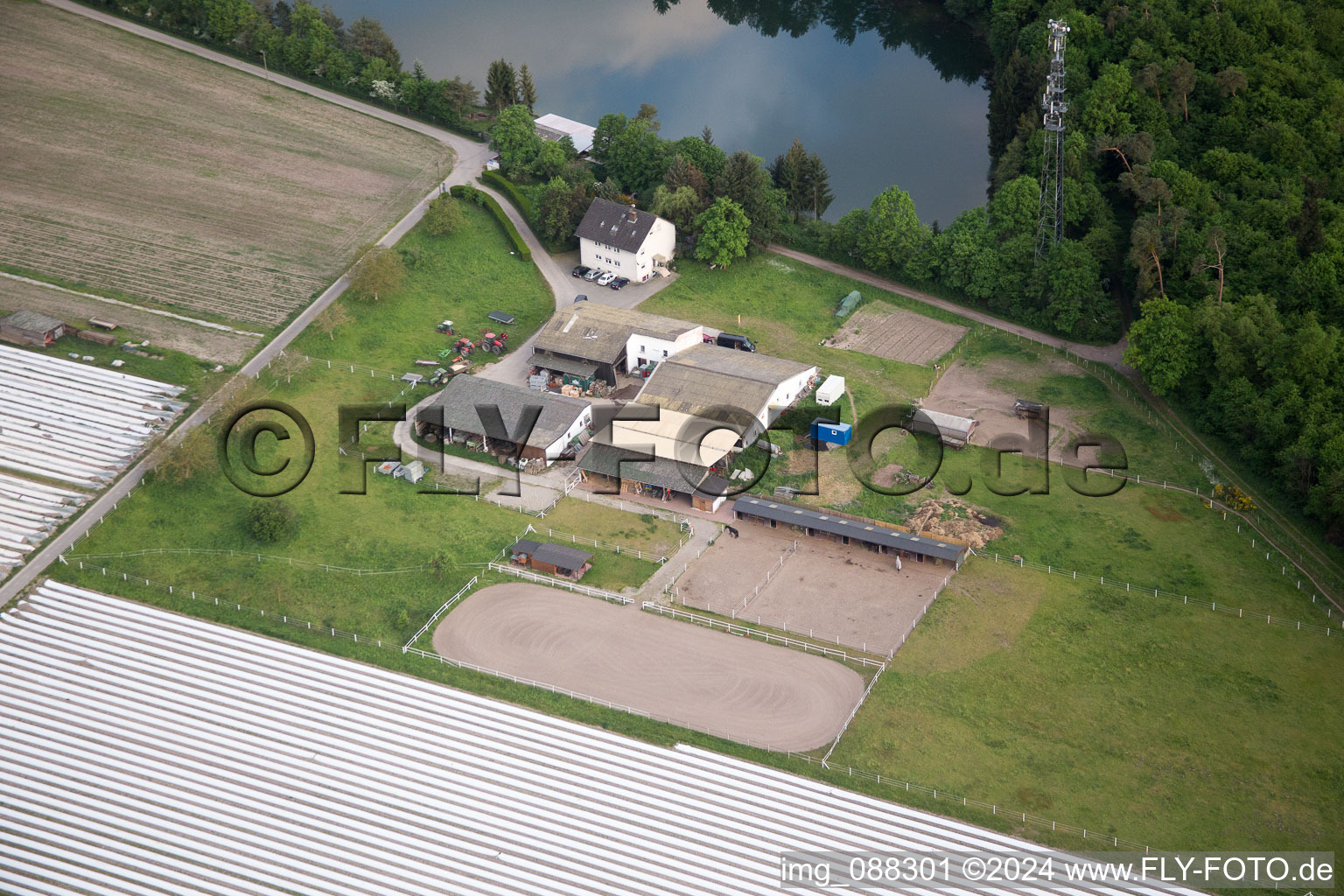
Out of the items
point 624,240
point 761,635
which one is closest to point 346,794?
point 761,635

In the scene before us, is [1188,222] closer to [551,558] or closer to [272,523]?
[551,558]

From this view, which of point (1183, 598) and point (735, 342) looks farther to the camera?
point (735, 342)

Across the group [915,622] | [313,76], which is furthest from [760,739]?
[313,76]

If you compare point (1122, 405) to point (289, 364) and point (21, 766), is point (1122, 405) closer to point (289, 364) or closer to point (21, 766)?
point (289, 364)

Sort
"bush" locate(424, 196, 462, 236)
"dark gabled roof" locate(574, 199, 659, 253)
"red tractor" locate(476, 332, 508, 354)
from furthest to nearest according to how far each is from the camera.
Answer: "bush" locate(424, 196, 462, 236) → "dark gabled roof" locate(574, 199, 659, 253) → "red tractor" locate(476, 332, 508, 354)

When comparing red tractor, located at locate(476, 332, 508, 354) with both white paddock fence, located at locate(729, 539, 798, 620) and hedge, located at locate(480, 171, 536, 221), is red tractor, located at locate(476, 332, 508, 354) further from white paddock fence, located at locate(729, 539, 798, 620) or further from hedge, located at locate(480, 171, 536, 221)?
white paddock fence, located at locate(729, 539, 798, 620)

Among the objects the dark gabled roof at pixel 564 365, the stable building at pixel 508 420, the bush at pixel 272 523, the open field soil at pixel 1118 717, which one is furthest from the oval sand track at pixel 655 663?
the dark gabled roof at pixel 564 365

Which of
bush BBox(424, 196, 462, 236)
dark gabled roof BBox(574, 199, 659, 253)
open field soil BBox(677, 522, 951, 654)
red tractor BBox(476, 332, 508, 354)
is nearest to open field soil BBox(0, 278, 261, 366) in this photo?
red tractor BBox(476, 332, 508, 354)
